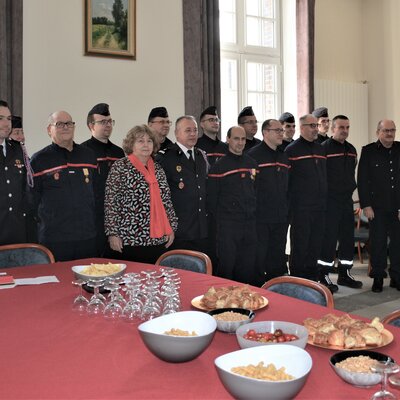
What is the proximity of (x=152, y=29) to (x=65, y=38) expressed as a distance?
99 cm

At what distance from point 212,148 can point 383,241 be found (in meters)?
1.89

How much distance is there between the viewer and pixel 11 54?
16.5 ft

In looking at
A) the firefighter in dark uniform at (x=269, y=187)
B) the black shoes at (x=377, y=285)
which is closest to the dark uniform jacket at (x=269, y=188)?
the firefighter in dark uniform at (x=269, y=187)

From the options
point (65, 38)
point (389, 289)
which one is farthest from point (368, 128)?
point (65, 38)

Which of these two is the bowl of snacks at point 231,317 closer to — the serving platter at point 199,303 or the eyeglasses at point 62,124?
the serving platter at point 199,303

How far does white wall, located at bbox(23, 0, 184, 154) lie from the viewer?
5.21 meters

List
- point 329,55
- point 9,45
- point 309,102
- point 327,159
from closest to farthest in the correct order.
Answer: point 9,45
point 327,159
point 309,102
point 329,55

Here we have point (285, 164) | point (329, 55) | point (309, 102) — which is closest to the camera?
point (285, 164)

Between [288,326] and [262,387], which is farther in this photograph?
[288,326]

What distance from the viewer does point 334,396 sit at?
1359 millimetres

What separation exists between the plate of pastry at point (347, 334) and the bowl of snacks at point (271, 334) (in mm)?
69

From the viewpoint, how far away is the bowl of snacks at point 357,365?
54.5 inches

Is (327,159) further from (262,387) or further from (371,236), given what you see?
(262,387)

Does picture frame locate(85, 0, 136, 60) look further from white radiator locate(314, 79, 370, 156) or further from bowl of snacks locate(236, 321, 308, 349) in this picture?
bowl of snacks locate(236, 321, 308, 349)
